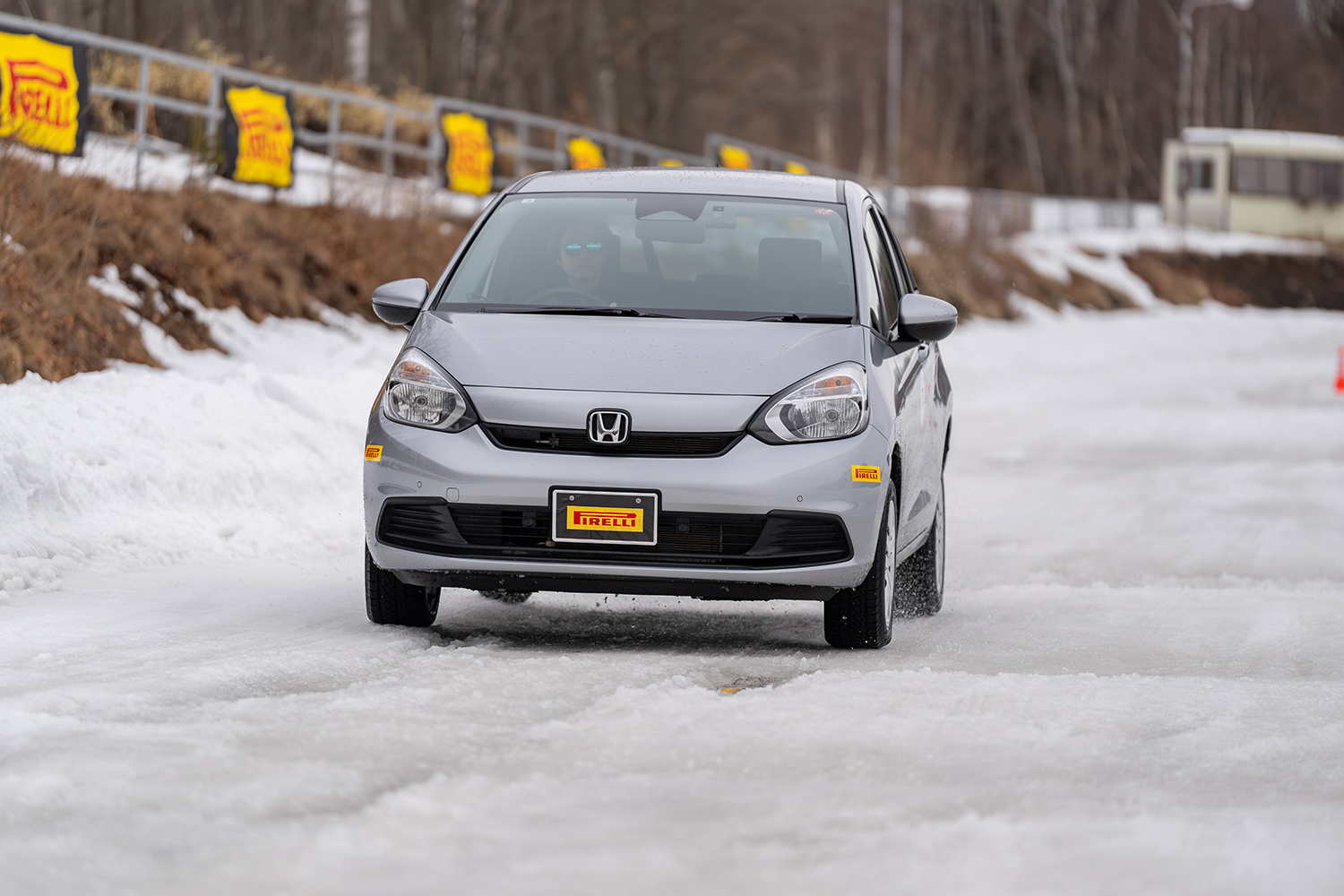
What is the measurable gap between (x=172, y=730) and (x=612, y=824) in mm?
1403

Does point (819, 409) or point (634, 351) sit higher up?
point (634, 351)

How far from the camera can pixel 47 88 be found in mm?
15219

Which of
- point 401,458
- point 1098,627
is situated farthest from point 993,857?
point 1098,627

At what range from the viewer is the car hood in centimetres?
682

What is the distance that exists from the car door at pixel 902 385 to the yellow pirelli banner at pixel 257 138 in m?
11.7

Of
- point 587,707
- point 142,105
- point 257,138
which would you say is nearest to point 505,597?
point 587,707

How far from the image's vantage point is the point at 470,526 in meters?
6.85

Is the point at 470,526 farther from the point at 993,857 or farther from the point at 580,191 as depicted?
the point at 993,857

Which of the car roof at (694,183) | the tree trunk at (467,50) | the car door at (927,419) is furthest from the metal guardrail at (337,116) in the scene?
the car door at (927,419)

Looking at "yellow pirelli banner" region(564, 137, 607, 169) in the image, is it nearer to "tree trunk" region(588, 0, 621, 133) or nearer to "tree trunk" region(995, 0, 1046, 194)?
"tree trunk" region(588, 0, 621, 133)

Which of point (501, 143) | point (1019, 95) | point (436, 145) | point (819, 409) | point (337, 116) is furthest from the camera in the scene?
point (1019, 95)

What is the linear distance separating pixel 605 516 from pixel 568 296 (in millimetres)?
1213

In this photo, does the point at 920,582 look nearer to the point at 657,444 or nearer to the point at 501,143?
the point at 657,444

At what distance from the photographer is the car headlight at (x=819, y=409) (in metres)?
6.79
